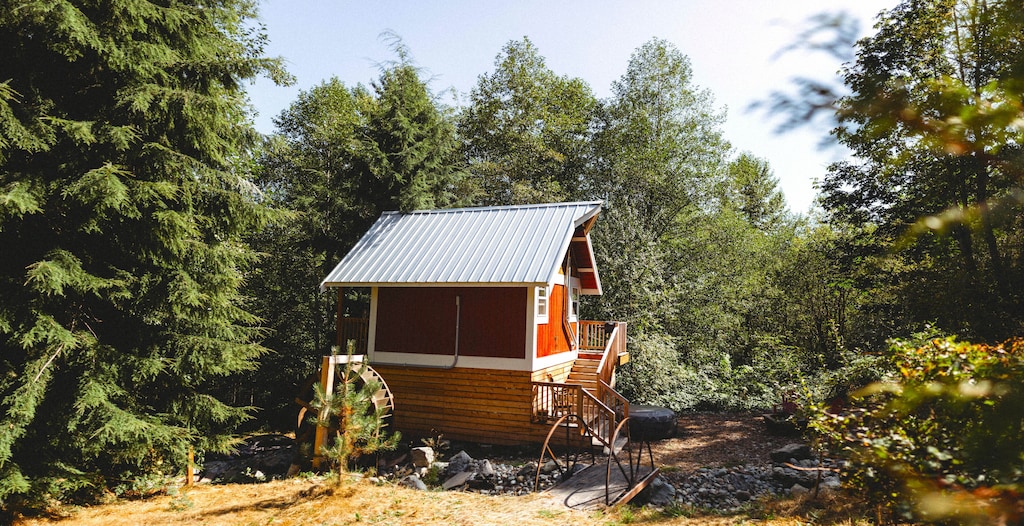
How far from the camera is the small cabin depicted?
458 inches

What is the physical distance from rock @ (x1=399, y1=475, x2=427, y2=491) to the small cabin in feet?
6.79

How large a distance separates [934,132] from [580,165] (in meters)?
25.1

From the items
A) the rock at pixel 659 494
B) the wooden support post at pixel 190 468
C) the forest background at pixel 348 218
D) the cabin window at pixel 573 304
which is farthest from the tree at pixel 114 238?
the cabin window at pixel 573 304

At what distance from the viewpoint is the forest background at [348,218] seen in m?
6.36

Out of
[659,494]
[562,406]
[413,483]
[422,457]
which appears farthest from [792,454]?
[413,483]

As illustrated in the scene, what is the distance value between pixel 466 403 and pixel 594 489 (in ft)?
13.6

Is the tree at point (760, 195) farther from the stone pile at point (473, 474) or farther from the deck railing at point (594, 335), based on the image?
the stone pile at point (473, 474)

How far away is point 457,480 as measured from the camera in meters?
9.60

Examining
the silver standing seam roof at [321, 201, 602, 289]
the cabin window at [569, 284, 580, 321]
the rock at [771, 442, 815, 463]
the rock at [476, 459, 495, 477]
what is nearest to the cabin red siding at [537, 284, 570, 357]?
the cabin window at [569, 284, 580, 321]

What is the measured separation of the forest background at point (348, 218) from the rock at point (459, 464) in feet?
13.4

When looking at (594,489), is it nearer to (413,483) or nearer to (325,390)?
(413,483)

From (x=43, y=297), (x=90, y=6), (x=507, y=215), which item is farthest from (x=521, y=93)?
(x=43, y=297)

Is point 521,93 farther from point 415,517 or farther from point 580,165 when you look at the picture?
point 415,517

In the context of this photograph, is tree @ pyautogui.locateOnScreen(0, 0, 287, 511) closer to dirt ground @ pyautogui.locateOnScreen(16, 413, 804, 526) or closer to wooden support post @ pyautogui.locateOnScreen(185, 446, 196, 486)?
wooden support post @ pyautogui.locateOnScreen(185, 446, 196, 486)
